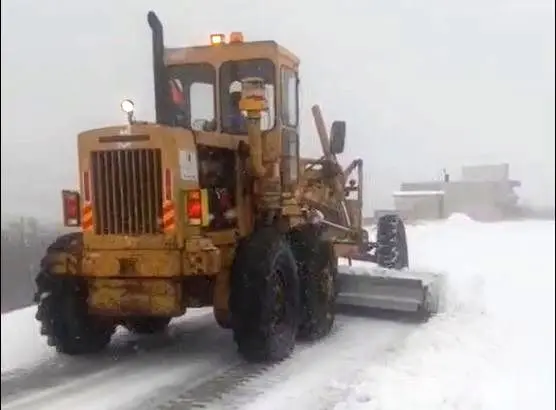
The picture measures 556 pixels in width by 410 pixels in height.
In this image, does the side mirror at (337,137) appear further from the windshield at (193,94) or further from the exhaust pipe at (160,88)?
the exhaust pipe at (160,88)

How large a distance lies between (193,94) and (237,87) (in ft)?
1.25

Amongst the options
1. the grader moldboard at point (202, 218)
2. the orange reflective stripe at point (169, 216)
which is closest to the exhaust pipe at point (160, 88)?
the grader moldboard at point (202, 218)

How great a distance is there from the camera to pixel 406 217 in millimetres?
6633

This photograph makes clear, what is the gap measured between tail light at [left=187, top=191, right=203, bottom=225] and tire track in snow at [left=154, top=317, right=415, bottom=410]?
97cm

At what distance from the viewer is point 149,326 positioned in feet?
20.8

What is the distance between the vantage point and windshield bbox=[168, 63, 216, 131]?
233 inches

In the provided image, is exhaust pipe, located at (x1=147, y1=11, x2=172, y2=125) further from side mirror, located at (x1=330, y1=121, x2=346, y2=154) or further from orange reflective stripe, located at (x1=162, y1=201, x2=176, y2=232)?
side mirror, located at (x1=330, y1=121, x2=346, y2=154)

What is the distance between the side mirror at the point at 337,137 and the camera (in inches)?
244

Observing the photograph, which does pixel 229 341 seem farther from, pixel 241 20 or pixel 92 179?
pixel 241 20

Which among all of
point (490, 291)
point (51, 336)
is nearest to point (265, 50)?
point (51, 336)

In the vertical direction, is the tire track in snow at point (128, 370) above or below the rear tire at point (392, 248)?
below

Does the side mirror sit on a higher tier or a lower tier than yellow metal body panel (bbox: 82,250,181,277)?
higher

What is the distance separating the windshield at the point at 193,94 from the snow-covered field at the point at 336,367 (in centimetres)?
165

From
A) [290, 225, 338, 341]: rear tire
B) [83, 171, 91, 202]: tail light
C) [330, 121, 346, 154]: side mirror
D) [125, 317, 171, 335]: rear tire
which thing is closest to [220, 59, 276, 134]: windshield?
[330, 121, 346, 154]: side mirror
